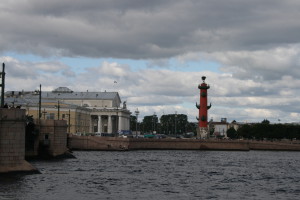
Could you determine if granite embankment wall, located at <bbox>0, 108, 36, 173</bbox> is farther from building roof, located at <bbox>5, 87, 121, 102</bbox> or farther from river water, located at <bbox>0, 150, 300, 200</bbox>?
building roof, located at <bbox>5, 87, 121, 102</bbox>

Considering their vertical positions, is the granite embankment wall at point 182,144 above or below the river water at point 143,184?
above

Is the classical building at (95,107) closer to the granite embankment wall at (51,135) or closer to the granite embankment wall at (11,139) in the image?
the granite embankment wall at (51,135)

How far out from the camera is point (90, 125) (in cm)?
13750

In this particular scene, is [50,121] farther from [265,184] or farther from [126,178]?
[265,184]

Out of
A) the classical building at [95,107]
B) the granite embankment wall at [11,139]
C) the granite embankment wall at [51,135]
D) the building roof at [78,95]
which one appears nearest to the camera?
the granite embankment wall at [11,139]

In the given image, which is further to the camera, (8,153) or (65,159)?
(65,159)

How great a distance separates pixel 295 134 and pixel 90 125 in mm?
45401

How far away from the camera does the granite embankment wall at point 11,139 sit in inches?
1314

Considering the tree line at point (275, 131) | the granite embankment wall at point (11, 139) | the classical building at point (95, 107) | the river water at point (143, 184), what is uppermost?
the classical building at point (95, 107)

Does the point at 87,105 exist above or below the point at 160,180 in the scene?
above

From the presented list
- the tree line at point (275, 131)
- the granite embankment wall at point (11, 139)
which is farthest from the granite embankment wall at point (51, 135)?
the tree line at point (275, 131)

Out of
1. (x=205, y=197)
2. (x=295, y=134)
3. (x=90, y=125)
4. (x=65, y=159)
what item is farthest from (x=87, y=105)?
(x=205, y=197)

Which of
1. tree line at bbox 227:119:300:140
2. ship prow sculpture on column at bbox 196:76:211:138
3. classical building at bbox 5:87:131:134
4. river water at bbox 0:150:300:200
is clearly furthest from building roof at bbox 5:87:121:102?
river water at bbox 0:150:300:200

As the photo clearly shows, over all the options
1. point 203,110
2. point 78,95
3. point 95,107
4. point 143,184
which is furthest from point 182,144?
point 143,184
